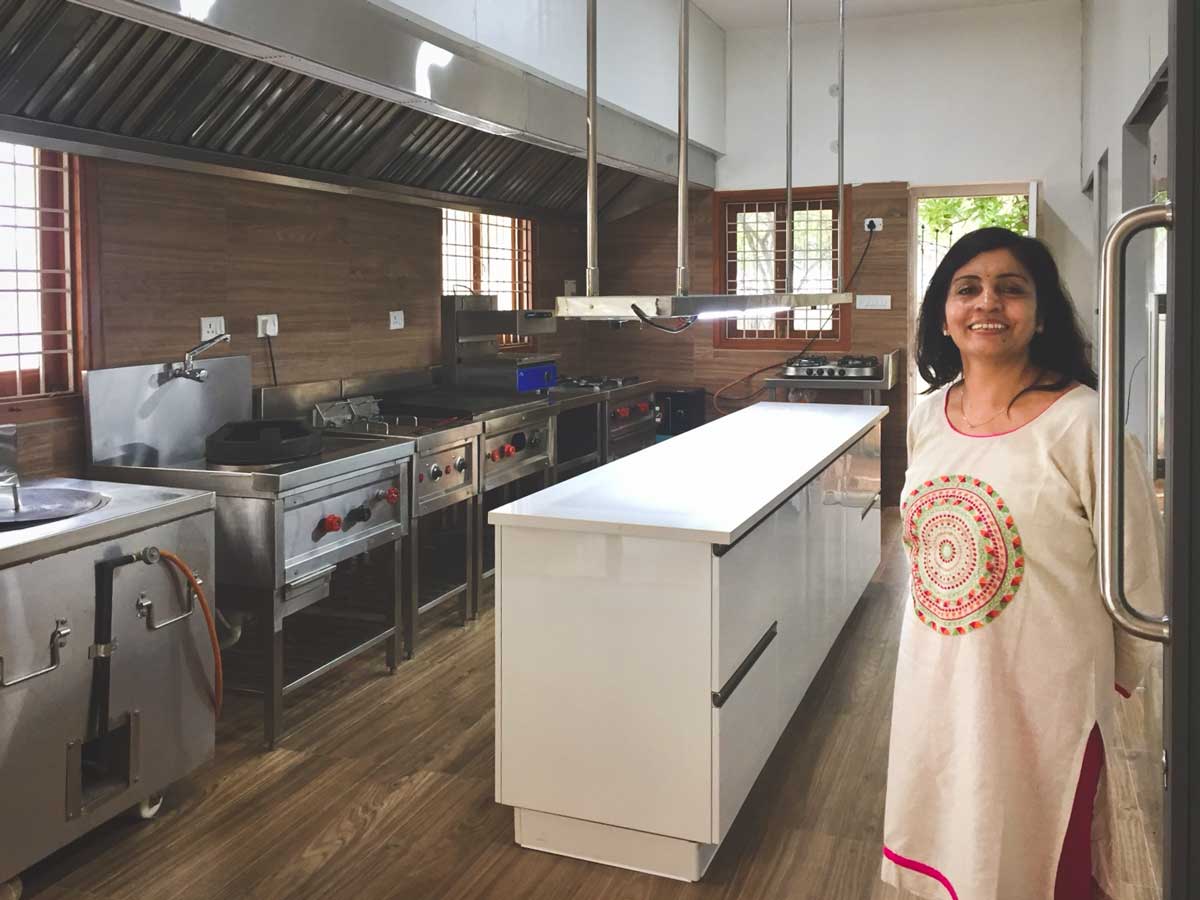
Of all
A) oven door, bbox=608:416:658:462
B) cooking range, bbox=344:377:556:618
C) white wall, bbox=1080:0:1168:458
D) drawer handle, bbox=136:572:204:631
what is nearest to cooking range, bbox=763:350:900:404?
oven door, bbox=608:416:658:462

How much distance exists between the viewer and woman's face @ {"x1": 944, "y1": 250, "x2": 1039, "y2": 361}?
1.79 metres

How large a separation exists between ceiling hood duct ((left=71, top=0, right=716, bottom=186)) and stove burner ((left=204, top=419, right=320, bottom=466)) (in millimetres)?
1108

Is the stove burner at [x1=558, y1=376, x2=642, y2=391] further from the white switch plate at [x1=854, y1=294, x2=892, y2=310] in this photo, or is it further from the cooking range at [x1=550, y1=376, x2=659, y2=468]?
the white switch plate at [x1=854, y1=294, x2=892, y2=310]

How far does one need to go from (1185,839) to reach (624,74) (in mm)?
4818

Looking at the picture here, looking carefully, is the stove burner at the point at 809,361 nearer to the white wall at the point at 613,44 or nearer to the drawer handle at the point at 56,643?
the white wall at the point at 613,44

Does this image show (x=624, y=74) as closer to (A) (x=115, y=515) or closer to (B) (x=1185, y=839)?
(A) (x=115, y=515)

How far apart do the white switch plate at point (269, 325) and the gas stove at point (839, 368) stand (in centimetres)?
345

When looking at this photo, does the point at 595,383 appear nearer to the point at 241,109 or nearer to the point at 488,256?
the point at 488,256

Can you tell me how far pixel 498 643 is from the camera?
2621 millimetres

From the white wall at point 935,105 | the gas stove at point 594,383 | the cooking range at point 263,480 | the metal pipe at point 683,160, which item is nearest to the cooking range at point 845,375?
the gas stove at point 594,383

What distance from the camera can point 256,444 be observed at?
3.32 meters

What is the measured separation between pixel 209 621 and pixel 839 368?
450 cm

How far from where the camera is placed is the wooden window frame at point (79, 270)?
3227 mm

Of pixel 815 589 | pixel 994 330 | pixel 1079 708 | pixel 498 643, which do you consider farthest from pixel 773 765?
pixel 994 330
